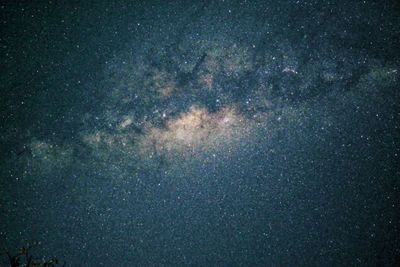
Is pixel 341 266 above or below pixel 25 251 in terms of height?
above

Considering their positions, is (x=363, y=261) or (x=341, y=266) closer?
(x=341, y=266)

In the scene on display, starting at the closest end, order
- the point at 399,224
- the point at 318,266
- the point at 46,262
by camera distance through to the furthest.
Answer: the point at 46,262
the point at 399,224
the point at 318,266

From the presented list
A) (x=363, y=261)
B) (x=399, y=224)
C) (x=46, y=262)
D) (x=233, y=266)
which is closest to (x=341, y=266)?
(x=363, y=261)

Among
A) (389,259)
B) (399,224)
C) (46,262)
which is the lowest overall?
(46,262)

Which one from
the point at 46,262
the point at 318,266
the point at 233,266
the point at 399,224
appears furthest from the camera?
the point at 233,266

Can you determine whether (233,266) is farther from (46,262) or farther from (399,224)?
(46,262)

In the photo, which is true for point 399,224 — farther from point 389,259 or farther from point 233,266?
point 233,266

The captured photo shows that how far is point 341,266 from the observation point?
16.9 m

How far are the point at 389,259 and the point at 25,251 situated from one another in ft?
65.4

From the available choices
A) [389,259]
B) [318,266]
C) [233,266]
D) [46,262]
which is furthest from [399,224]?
[46,262]

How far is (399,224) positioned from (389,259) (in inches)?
90.6

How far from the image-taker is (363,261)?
60.4 ft

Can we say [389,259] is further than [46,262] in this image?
Yes

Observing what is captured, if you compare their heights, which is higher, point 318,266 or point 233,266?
point 233,266
